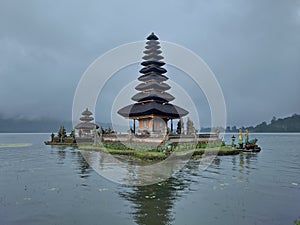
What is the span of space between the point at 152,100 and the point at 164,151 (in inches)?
530

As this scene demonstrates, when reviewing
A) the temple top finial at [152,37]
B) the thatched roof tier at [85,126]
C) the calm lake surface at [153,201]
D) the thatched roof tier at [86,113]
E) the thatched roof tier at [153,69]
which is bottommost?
the calm lake surface at [153,201]

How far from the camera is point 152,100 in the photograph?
36344 mm

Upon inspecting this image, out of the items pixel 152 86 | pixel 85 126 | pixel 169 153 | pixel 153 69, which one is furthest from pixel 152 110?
pixel 85 126

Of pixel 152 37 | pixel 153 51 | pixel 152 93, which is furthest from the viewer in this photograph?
pixel 152 37

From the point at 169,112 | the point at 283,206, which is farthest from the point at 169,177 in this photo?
the point at 169,112

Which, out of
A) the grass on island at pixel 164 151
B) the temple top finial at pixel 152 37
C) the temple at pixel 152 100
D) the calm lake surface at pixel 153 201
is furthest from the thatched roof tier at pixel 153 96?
the calm lake surface at pixel 153 201

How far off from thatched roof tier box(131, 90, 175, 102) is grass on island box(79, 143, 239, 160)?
8563 mm

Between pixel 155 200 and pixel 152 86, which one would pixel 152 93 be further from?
pixel 155 200

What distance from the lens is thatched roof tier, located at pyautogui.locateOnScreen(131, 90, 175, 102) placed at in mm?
35844

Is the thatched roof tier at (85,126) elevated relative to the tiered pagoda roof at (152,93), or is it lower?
lower

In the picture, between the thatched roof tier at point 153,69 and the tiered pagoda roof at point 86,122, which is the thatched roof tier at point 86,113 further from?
the thatched roof tier at point 153,69

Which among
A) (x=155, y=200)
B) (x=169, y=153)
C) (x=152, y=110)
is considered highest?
(x=152, y=110)

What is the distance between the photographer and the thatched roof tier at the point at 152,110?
34094 mm

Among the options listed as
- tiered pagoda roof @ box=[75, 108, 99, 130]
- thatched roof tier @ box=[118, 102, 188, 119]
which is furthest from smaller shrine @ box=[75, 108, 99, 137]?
thatched roof tier @ box=[118, 102, 188, 119]
